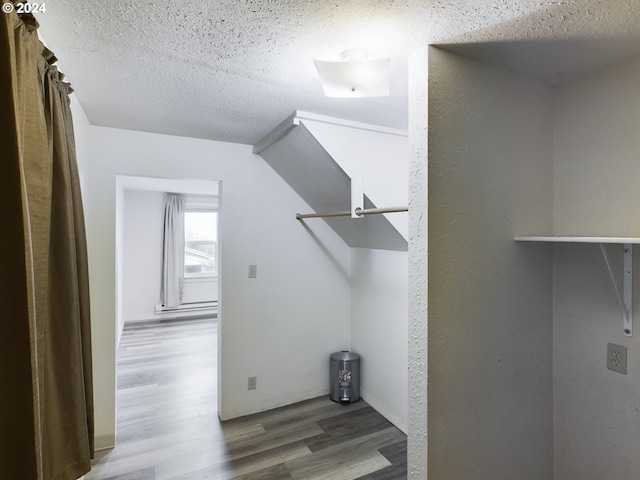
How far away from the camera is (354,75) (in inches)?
51.1

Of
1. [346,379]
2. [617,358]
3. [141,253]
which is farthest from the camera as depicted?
[141,253]

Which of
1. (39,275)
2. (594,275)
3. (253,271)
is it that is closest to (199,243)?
(253,271)

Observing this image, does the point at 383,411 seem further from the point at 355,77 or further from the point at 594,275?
the point at 355,77

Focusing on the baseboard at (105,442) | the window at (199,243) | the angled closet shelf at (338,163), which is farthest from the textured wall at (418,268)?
the window at (199,243)

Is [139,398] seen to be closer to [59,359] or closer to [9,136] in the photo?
[59,359]

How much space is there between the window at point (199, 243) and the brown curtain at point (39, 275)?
15.8 feet

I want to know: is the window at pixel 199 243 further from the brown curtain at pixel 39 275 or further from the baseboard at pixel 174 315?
the brown curtain at pixel 39 275

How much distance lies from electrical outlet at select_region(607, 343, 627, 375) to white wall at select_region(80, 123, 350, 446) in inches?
79.8

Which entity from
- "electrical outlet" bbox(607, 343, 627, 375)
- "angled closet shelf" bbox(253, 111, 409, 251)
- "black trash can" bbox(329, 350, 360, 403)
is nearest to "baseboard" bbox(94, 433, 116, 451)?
"black trash can" bbox(329, 350, 360, 403)

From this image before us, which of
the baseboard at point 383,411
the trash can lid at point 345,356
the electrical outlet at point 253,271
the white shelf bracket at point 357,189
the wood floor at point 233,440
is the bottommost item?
the wood floor at point 233,440

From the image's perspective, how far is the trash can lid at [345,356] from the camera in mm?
2953

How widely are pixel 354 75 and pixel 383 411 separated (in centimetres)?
252

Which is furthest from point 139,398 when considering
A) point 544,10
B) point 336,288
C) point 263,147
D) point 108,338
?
point 544,10

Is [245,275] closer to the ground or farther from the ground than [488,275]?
closer to the ground
